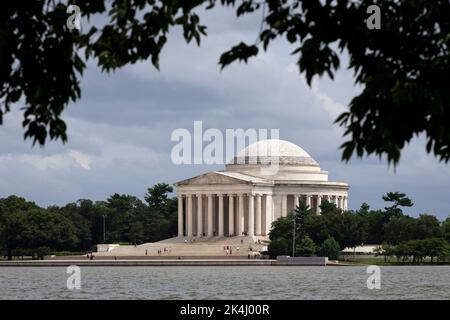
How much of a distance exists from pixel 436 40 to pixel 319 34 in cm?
186

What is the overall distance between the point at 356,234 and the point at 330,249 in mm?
9466

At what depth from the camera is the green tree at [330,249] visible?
6540 inches

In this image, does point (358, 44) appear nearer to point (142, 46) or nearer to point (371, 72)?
point (371, 72)

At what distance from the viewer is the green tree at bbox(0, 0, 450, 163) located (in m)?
21.6

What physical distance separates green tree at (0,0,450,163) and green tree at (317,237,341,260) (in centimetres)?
14312

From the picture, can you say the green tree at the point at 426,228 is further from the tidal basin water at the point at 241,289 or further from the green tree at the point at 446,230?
the tidal basin water at the point at 241,289

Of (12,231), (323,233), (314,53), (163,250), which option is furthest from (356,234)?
(314,53)

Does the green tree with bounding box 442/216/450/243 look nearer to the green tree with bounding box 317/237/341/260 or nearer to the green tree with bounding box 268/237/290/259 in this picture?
the green tree with bounding box 317/237/341/260

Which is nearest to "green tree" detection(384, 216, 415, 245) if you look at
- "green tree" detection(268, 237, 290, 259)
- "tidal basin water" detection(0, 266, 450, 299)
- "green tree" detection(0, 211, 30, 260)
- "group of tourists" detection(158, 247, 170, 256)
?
"green tree" detection(268, 237, 290, 259)

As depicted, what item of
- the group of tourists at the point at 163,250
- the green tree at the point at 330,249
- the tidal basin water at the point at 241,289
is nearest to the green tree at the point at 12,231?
the group of tourists at the point at 163,250

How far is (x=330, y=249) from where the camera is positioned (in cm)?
16625

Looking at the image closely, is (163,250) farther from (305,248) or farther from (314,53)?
(314,53)

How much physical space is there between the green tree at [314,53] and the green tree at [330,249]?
14312 centimetres
